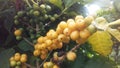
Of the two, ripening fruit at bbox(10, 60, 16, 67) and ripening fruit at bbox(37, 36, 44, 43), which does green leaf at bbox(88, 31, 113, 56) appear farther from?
ripening fruit at bbox(10, 60, 16, 67)

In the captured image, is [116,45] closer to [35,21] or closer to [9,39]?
[35,21]

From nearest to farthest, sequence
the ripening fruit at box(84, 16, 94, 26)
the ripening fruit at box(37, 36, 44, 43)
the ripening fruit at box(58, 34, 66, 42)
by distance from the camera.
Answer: the ripening fruit at box(84, 16, 94, 26) → the ripening fruit at box(58, 34, 66, 42) → the ripening fruit at box(37, 36, 44, 43)

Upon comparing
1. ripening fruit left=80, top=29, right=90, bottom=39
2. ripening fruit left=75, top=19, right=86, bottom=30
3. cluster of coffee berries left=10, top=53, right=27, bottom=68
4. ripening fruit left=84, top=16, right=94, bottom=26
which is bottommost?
cluster of coffee berries left=10, top=53, right=27, bottom=68

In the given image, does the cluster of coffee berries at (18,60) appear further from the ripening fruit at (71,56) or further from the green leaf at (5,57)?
the ripening fruit at (71,56)

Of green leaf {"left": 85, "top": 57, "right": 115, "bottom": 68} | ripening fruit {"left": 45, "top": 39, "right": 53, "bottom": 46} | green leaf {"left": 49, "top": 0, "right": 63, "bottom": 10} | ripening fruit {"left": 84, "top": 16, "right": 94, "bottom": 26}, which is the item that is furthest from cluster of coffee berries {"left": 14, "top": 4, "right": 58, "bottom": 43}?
ripening fruit {"left": 84, "top": 16, "right": 94, "bottom": 26}

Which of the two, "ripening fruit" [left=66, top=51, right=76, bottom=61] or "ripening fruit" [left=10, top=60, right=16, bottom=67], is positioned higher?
"ripening fruit" [left=66, top=51, right=76, bottom=61]

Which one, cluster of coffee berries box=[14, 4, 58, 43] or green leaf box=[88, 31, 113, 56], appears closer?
green leaf box=[88, 31, 113, 56]

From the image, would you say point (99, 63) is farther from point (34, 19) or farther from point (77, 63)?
point (34, 19)
